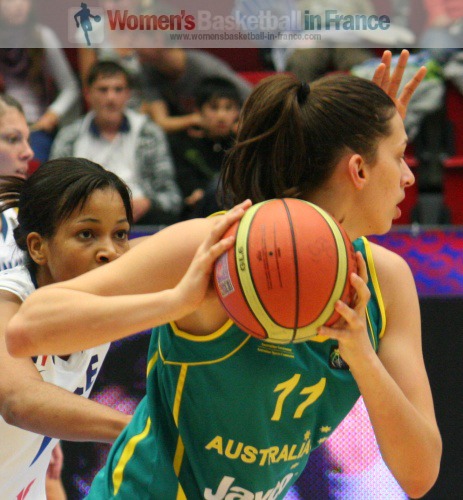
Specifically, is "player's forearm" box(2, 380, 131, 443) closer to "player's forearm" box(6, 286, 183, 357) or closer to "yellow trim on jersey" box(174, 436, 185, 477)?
"yellow trim on jersey" box(174, 436, 185, 477)

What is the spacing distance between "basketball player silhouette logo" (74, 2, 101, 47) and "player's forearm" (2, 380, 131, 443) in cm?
437

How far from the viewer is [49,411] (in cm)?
226

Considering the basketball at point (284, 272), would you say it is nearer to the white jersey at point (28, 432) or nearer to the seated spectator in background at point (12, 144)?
the white jersey at point (28, 432)

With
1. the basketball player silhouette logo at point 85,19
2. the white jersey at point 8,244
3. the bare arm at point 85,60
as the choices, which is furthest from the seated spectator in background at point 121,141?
the white jersey at point 8,244

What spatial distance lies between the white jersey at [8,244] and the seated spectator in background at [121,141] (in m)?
1.69

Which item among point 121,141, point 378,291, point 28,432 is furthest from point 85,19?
point 378,291

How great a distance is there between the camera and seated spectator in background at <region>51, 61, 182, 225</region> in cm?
539

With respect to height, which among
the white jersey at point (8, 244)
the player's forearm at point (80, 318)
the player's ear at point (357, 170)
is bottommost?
the white jersey at point (8, 244)

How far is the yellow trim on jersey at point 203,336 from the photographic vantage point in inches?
75.5

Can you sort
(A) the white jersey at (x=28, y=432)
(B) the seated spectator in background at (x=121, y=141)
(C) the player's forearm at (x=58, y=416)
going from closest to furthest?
(C) the player's forearm at (x=58, y=416) → (A) the white jersey at (x=28, y=432) → (B) the seated spectator in background at (x=121, y=141)

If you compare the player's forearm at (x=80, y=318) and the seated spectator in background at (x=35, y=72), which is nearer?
the player's forearm at (x=80, y=318)

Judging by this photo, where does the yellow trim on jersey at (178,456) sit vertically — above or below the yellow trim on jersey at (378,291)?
below

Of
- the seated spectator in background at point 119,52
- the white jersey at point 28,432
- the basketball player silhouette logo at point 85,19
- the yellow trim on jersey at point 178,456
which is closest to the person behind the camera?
the yellow trim on jersey at point 178,456

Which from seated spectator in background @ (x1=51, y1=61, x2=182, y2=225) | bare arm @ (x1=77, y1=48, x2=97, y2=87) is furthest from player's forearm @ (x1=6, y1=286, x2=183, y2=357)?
bare arm @ (x1=77, y1=48, x2=97, y2=87)
